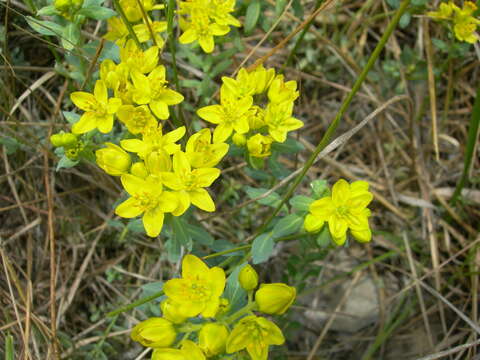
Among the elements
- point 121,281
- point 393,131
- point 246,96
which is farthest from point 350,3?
point 121,281

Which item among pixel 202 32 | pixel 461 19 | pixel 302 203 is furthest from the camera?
pixel 461 19

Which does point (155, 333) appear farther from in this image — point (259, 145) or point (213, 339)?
point (259, 145)

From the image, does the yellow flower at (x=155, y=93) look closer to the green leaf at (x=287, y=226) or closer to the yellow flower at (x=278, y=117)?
the yellow flower at (x=278, y=117)

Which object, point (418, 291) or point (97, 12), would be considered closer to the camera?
point (97, 12)

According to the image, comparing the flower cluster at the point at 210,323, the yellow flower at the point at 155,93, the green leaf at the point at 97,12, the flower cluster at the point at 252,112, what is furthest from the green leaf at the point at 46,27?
the flower cluster at the point at 210,323

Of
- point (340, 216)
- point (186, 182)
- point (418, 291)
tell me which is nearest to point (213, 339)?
point (186, 182)

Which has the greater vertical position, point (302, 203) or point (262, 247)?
point (302, 203)
